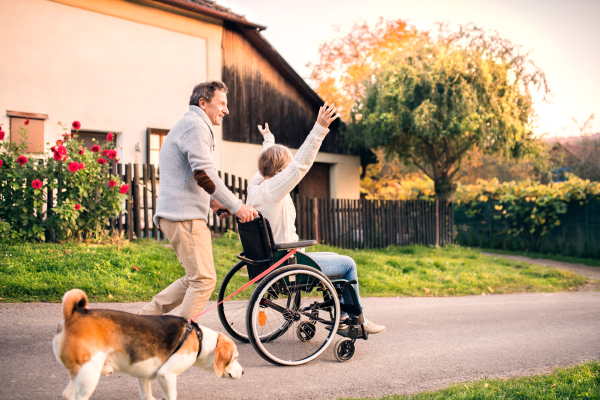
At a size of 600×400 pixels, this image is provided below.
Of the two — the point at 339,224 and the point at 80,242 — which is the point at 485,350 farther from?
the point at 339,224

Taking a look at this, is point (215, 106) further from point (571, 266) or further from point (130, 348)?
point (571, 266)

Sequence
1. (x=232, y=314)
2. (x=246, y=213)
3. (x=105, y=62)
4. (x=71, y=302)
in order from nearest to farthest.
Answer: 1. (x=71, y=302)
2. (x=246, y=213)
3. (x=232, y=314)
4. (x=105, y=62)

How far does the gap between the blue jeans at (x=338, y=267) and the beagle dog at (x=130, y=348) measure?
1.43 m

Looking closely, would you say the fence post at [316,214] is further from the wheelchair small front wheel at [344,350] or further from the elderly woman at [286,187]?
the wheelchair small front wheel at [344,350]

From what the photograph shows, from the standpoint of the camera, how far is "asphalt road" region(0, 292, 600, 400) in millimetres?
3379

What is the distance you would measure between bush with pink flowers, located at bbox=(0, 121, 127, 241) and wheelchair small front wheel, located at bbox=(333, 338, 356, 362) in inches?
201

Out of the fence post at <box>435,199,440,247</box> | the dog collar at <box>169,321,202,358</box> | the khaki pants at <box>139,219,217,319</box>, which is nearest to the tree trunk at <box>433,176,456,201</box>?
the fence post at <box>435,199,440,247</box>

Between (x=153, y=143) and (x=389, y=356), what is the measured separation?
1007 centimetres

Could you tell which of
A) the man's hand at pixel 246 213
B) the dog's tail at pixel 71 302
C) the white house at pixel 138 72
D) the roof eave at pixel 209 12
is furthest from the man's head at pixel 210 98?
the roof eave at pixel 209 12

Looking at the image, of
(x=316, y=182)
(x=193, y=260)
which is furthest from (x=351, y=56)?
(x=193, y=260)

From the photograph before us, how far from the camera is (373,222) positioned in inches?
547

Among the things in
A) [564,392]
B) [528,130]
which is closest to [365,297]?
[564,392]

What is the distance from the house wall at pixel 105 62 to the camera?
10805 mm

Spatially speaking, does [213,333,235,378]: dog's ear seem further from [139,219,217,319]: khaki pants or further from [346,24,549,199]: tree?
[346,24,549,199]: tree
